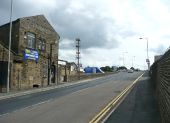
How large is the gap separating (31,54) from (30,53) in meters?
Answer: 0.32

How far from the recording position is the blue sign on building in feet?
152

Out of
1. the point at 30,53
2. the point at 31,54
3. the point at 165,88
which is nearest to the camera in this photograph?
the point at 165,88

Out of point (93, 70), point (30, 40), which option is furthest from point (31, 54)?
point (93, 70)

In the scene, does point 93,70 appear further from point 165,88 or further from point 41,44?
point 165,88

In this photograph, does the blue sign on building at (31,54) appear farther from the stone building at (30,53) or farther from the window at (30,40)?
the window at (30,40)

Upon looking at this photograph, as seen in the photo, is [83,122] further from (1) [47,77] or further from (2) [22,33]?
(1) [47,77]

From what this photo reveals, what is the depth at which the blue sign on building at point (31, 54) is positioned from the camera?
46.4 metres

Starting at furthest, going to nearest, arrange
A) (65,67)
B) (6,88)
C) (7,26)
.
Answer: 1. (65,67)
2. (7,26)
3. (6,88)

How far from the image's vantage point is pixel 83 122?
47.9ft

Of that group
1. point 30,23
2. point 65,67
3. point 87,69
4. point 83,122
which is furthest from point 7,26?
point 87,69

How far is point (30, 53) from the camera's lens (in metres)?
47.6

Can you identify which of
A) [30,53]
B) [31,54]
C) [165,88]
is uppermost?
[30,53]

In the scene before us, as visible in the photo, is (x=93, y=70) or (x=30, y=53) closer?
(x=30, y=53)

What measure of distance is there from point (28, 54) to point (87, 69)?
234 ft
